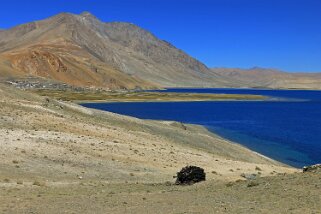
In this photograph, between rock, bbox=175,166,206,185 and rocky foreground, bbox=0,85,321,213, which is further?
rock, bbox=175,166,206,185

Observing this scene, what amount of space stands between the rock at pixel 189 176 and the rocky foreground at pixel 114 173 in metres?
0.59

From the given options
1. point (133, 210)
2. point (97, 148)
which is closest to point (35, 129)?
point (97, 148)

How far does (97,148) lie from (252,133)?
56805 millimetres

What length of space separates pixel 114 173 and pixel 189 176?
6688mm

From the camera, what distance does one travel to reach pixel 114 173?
32406 millimetres

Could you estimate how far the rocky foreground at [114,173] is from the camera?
65.8 feet

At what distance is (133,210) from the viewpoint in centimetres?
1956

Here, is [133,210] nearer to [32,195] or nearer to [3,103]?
[32,195]

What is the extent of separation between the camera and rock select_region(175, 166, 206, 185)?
89.9 feet

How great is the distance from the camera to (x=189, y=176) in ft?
90.7

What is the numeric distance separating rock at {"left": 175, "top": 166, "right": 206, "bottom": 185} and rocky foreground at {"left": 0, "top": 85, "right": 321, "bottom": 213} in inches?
23.4

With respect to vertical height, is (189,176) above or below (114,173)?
above

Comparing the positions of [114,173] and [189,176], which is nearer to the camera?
[189,176]

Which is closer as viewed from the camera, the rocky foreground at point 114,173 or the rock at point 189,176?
the rocky foreground at point 114,173
